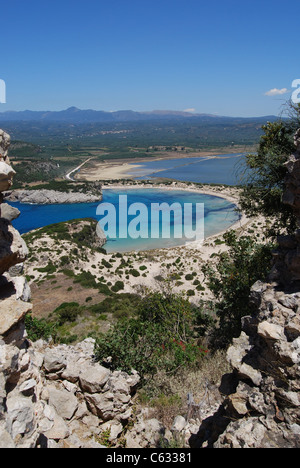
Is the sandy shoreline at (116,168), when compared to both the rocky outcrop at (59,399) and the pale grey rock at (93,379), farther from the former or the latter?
the pale grey rock at (93,379)

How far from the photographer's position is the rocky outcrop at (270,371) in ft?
17.5

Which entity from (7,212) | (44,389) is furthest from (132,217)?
(44,389)

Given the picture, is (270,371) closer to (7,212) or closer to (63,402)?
(63,402)

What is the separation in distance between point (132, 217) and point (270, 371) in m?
56.2

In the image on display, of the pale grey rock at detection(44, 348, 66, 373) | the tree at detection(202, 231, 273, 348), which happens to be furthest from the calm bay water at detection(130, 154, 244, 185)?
the pale grey rock at detection(44, 348, 66, 373)

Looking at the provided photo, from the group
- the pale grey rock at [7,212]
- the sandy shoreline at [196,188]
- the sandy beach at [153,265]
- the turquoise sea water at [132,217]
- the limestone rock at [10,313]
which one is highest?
the pale grey rock at [7,212]

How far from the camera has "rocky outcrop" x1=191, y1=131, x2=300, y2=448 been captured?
5.34 meters

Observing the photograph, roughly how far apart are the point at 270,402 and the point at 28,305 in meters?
5.30

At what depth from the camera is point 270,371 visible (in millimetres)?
6168

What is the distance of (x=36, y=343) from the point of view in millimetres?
11078

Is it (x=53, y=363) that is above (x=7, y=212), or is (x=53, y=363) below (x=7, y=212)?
below

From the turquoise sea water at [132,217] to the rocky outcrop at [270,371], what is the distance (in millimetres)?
35849

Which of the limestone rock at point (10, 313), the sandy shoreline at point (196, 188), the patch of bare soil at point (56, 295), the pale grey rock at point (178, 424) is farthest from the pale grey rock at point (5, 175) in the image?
the sandy shoreline at point (196, 188)

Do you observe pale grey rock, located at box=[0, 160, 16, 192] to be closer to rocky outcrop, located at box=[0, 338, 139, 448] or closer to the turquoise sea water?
rocky outcrop, located at box=[0, 338, 139, 448]
